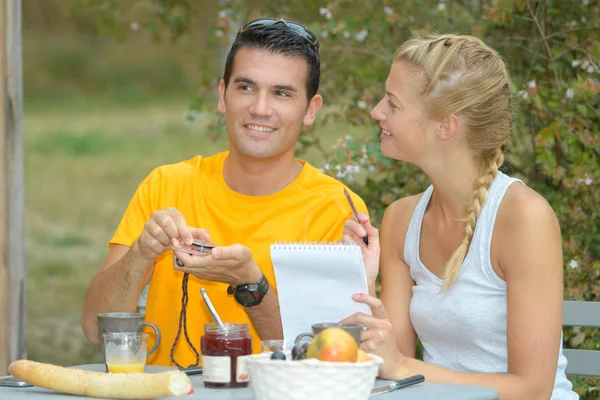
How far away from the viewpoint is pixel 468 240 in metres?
2.50

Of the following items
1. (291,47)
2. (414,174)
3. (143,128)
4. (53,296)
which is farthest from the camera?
(143,128)

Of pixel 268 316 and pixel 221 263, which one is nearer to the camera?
pixel 221 263

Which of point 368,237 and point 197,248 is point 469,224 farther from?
point 197,248

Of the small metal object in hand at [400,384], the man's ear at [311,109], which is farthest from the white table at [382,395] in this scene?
the man's ear at [311,109]

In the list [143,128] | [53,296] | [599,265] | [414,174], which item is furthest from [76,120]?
[599,265]

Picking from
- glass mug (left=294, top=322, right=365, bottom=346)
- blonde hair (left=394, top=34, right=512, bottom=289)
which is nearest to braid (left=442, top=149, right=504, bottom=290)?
blonde hair (left=394, top=34, right=512, bottom=289)

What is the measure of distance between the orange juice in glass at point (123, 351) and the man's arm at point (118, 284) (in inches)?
19.4

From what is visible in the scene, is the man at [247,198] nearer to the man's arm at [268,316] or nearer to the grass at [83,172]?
the man's arm at [268,316]

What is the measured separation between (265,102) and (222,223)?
1.19 ft

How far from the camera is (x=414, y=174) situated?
4.05 m

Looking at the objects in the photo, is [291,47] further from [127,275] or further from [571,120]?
→ [571,120]

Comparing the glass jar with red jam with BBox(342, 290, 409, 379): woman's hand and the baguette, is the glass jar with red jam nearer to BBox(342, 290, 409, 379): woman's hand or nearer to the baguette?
the baguette

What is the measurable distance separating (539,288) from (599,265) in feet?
4.61

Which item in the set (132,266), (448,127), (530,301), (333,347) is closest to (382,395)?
(333,347)
